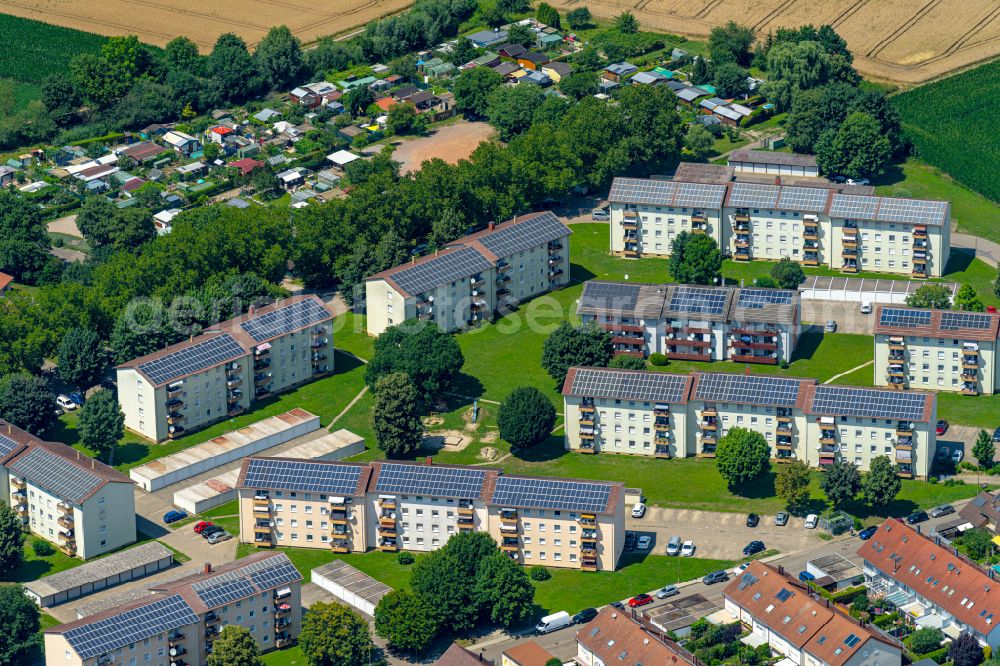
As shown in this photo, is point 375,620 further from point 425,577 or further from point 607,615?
point 607,615

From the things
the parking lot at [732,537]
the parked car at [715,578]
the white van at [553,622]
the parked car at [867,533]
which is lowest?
the white van at [553,622]

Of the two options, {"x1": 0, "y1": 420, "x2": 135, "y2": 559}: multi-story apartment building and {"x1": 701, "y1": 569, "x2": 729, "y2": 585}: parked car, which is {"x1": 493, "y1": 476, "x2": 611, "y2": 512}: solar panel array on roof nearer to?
{"x1": 701, "y1": 569, "x2": 729, "y2": 585}: parked car

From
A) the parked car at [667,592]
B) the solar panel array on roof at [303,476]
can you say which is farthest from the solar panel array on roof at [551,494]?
the solar panel array on roof at [303,476]

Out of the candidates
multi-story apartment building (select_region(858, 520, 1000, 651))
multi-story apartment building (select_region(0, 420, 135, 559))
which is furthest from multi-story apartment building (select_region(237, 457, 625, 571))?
multi-story apartment building (select_region(858, 520, 1000, 651))

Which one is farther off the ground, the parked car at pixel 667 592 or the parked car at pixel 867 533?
the parked car at pixel 867 533

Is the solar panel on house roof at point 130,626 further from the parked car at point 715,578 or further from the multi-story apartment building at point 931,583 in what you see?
the multi-story apartment building at point 931,583

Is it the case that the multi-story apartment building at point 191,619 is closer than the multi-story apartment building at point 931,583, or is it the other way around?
the multi-story apartment building at point 191,619
